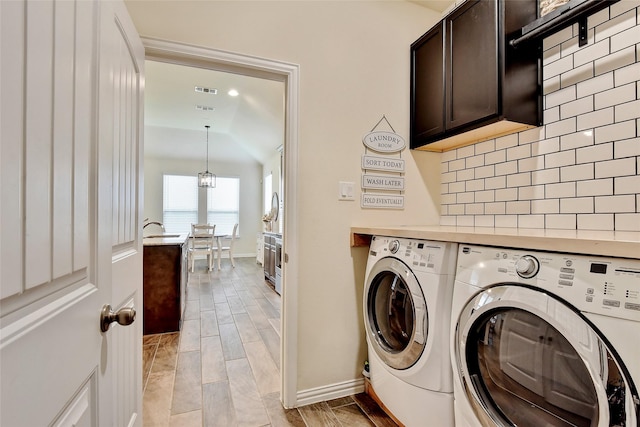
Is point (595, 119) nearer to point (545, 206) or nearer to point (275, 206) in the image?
point (545, 206)

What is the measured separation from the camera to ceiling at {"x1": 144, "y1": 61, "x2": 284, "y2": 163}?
13.8ft

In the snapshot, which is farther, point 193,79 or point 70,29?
point 193,79

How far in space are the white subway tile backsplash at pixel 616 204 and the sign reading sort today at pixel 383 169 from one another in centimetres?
98

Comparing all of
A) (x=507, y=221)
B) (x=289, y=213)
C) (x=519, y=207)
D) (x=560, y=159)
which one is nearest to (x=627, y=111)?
(x=560, y=159)

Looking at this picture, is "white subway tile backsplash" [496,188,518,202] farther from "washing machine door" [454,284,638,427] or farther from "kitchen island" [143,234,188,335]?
"kitchen island" [143,234,188,335]

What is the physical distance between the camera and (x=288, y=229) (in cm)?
174

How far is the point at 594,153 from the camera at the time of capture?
54.4 inches

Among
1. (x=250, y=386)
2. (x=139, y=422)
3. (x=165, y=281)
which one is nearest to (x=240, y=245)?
(x=165, y=281)

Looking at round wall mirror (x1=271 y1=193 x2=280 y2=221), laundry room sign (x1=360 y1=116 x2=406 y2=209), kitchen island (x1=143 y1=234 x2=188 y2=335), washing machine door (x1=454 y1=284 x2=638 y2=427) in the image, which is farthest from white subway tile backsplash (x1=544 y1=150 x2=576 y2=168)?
round wall mirror (x1=271 y1=193 x2=280 y2=221)

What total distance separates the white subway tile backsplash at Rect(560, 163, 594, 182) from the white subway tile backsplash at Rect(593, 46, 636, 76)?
1.39 ft

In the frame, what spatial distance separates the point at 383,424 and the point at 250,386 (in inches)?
34.0

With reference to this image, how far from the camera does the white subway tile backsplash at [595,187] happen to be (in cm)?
133

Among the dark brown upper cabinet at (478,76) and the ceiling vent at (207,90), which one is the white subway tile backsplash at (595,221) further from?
the ceiling vent at (207,90)

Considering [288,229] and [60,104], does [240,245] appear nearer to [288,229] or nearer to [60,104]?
[288,229]
